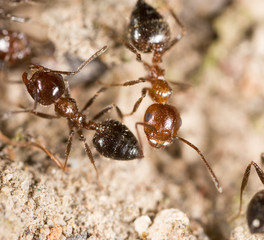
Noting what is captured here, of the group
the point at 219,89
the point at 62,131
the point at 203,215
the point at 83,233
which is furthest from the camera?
the point at 219,89

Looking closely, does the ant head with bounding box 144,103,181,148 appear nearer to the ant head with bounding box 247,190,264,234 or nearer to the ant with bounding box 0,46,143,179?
the ant with bounding box 0,46,143,179

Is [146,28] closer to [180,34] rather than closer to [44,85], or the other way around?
[180,34]

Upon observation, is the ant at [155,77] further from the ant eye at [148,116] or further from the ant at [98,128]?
the ant at [98,128]

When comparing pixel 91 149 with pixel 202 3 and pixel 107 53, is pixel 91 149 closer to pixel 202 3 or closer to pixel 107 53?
pixel 107 53

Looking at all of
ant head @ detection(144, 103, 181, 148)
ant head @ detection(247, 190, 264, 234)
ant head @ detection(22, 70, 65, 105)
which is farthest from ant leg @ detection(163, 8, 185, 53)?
ant head @ detection(247, 190, 264, 234)

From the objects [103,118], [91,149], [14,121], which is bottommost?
[91,149]

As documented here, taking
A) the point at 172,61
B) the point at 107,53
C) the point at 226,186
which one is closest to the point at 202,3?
the point at 172,61

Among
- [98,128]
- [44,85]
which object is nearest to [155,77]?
[98,128]
